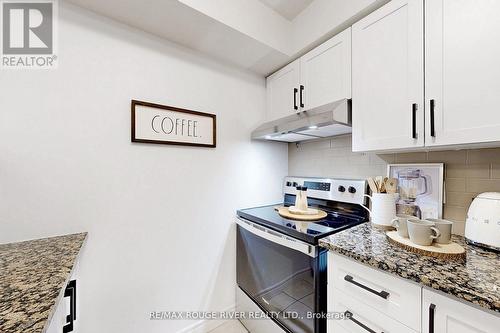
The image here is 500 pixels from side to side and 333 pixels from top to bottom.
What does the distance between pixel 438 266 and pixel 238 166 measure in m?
1.35

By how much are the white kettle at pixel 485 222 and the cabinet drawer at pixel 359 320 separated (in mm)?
543

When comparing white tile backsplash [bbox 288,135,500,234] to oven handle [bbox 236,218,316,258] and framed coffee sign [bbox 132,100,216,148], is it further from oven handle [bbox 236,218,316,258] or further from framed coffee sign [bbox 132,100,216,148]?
framed coffee sign [bbox 132,100,216,148]

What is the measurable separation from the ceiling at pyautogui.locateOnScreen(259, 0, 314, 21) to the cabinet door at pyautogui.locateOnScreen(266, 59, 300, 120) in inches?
13.5

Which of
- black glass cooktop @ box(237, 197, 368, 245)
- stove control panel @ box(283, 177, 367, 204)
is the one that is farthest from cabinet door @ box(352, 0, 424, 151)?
black glass cooktop @ box(237, 197, 368, 245)

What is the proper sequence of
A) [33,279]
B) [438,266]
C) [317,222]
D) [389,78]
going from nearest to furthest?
[33,279] → [438,266] → [389,78] → [317,222]

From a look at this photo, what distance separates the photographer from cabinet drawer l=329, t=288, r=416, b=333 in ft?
2.64

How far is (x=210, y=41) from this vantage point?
1.45 metres

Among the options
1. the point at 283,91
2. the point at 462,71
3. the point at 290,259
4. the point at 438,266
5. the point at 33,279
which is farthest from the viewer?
the point at 283,91

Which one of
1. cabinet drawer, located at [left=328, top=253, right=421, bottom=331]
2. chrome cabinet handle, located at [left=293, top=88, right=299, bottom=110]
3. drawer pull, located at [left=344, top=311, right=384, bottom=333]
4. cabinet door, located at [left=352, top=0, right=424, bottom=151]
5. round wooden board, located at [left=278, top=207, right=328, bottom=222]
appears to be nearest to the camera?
cabinet drawer, located at [left=328, top=253, right=421, bottom=331]

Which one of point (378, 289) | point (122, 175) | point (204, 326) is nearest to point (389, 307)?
point (378, 289)

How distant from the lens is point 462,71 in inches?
35.0

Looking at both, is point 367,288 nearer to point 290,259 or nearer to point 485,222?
point 290,259

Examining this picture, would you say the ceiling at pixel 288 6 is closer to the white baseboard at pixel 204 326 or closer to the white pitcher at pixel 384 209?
the white pitcher at pixel 384 209

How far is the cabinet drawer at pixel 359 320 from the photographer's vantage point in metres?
0.80
